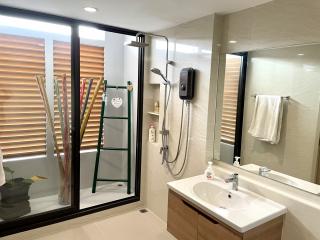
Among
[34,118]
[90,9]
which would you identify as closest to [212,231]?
[90,9]

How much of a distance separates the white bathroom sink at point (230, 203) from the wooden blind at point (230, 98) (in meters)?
0.44

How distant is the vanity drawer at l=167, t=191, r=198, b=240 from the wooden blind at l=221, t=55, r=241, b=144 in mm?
744

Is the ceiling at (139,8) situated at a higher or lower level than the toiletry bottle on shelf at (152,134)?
higher

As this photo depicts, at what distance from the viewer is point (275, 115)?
1.80 metres

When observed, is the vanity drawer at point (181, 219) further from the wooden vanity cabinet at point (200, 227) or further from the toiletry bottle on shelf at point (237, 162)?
the toiletry bottle on shelf at point (237, 162)

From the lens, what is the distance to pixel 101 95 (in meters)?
3.38

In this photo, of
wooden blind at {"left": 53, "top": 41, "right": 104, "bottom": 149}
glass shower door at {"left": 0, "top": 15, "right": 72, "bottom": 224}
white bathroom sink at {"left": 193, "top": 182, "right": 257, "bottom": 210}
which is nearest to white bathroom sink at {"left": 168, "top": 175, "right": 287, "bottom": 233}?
white bathroom sink at {"left": 193, "top": 182, "right": 257, "bottom": 210}

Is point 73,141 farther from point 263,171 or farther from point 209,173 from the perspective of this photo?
point 263,171

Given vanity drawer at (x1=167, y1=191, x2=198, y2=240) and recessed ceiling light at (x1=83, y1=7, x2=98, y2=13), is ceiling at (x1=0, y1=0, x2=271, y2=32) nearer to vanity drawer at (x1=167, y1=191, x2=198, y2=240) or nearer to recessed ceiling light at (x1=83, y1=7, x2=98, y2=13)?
recessed ceiling light at (x1=83, y1=7, x2=98, y2=13)

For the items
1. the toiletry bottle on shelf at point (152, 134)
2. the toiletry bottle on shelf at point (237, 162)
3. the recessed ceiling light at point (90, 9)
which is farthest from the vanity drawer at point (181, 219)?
the recessed ceiling light at point (90, 9)

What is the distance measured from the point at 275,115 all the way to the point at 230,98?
0.44 metres

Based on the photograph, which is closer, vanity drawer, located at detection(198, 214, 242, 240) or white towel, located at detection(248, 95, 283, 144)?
vanity drawer, located at detection(198, 214, 242, 240)

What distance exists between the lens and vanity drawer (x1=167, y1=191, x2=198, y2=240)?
170 centimetres

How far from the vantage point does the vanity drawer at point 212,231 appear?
1.43 metres
